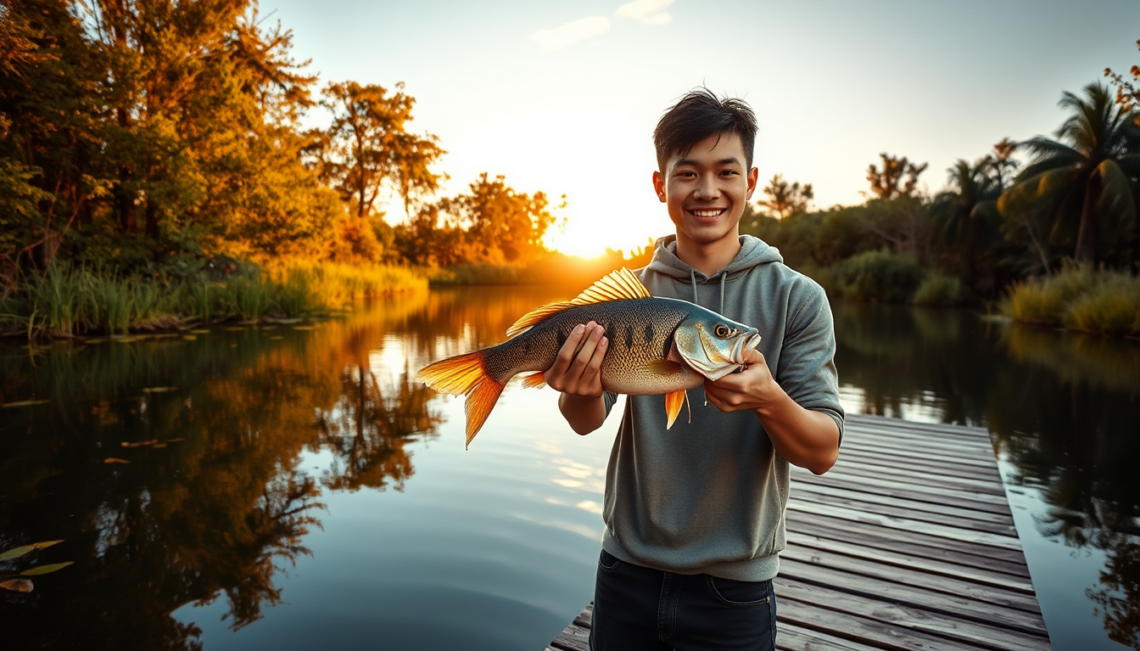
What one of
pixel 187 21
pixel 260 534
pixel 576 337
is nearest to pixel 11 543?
pixel 260 534

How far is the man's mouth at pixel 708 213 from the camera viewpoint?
1.84 metres

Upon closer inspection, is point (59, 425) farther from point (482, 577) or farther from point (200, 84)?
point (200, 84)

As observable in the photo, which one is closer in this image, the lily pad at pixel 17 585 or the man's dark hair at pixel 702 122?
the man's dark hair at pixel 702 122

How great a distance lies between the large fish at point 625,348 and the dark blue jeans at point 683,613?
50 cm

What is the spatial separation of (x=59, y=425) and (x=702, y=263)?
7.58 meters

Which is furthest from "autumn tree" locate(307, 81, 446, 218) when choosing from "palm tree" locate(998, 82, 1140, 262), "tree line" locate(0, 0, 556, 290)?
"palm tree" locate(998, 82, 1140, 262)

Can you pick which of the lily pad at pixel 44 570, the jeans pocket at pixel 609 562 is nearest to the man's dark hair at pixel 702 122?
the jeans pocket at pixel 609 562

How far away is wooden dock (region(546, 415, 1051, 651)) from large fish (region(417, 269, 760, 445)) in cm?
181

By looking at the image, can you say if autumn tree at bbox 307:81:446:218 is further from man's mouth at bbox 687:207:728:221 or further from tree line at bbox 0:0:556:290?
man's mouth at bbox 687:207:728:221

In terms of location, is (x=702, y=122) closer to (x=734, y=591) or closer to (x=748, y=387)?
(x=748, y=387)

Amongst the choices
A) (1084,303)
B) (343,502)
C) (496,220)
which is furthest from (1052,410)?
(496,220)

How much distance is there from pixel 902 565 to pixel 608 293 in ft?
10.3

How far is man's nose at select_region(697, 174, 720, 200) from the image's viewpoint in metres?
1.80

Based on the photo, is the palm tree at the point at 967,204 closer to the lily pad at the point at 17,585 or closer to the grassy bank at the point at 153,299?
the grassy bank at the point at 153,299
